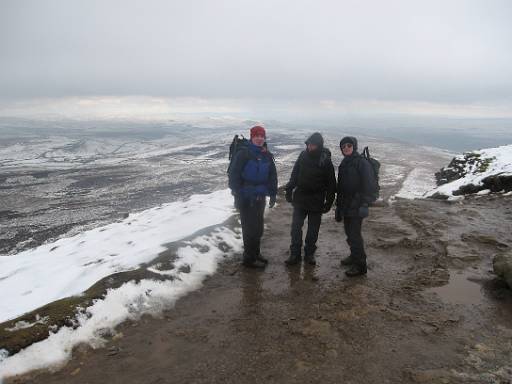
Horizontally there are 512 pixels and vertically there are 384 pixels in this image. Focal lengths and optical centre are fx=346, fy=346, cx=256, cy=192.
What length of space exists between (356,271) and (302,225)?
1.51m

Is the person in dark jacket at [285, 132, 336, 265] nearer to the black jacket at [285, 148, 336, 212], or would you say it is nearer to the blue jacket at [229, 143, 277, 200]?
the black jacket at [285, 148, 336, 212]

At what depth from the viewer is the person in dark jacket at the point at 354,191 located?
6824mm

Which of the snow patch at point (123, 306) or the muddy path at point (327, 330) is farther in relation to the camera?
the snow patch at point (123, 306)

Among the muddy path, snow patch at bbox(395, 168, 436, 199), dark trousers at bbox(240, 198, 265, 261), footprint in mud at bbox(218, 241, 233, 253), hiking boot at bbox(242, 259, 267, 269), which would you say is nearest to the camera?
the muddy path

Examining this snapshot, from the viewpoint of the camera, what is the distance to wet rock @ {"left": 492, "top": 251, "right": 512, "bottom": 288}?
6.62 metres

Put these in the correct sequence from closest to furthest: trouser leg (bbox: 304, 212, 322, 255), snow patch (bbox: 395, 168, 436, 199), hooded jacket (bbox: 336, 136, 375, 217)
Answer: hooded jacket (bbox: 336, 136, 375, 217) < trouser leg (bbox: 304, 212, 322, 255) < snow patch (bbox: 395, 168, 436, 199)

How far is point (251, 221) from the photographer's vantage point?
7527 millimetres

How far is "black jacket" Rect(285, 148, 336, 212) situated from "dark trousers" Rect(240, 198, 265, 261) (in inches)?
29.9

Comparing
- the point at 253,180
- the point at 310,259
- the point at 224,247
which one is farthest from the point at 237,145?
the point at 310,259

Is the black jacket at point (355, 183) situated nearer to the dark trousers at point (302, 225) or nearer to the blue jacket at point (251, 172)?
the dark trousers at point (302, 225)

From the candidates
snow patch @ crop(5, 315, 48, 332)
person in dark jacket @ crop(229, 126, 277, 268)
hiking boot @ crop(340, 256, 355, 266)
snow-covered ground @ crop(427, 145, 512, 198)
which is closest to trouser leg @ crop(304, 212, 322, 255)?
hiking boot @ crop(340, 256, 355, 266)

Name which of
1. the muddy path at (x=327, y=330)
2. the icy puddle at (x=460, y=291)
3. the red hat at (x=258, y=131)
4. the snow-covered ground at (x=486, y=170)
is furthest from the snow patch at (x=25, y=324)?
the snow-covered ground at (x=486, y=170)

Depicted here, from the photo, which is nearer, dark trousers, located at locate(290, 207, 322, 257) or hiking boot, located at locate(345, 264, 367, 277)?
hiking boot, located at locate(345, 264, 367, 277)

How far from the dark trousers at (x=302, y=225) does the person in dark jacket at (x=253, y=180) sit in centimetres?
72
